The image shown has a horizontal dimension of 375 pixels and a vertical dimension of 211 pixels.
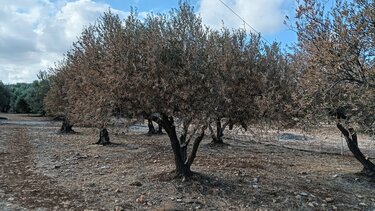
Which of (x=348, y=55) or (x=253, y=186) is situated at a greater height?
(x=348, y=55)

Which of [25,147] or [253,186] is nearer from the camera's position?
[253,186]

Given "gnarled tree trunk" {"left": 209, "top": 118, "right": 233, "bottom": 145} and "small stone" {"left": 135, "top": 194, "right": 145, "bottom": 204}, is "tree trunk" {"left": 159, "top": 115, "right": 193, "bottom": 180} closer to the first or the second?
"gnarled tree trunk" {"left": 209, "top": 118, "right": 233, "bottom": 145}

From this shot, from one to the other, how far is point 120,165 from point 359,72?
8385 mm

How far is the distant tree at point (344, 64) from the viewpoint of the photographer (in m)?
5.75

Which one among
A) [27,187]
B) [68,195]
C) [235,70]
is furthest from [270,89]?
[27,187]

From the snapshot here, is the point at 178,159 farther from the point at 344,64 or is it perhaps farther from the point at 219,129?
the point at 344,64

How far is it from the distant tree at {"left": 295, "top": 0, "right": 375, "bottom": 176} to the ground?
2.93m

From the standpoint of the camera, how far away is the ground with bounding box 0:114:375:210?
822 cm

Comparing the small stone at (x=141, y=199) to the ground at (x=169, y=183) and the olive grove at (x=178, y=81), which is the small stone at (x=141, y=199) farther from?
the olive grove at (x=178, y=81)

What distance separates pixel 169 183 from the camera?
9523 millimetres

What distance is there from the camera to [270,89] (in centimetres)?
974

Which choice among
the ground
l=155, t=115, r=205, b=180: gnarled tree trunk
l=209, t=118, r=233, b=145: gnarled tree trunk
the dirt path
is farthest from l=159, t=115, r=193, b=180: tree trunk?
the dirt path

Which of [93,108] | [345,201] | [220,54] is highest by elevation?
[220,54]

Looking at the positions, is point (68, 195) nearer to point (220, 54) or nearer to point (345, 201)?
point (220, 54)
